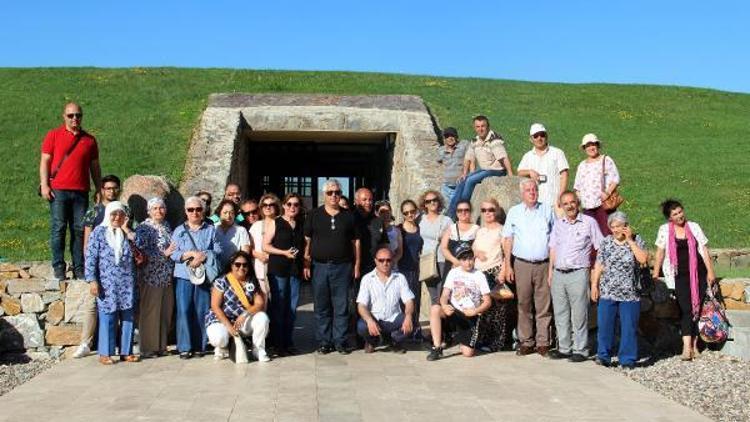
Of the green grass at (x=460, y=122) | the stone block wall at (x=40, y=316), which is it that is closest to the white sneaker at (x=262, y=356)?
the stone block wall at (x=40, y=316)

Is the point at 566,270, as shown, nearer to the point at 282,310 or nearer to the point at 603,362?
the point at 603,362

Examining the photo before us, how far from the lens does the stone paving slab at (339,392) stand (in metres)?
5.51

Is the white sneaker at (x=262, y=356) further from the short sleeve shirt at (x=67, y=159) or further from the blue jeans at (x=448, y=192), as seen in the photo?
the blue jeans at (x=448, y=192)

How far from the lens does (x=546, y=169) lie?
29.7ft

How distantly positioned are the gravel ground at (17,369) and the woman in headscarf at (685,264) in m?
6.22

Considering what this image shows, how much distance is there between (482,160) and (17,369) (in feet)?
19.0

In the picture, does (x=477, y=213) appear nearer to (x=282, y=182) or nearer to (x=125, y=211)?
(x=125, y=211)

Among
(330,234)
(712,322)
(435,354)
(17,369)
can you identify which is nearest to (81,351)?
(17,369)

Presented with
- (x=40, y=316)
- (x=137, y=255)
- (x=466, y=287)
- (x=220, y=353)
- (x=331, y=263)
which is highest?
(x=137, y=255)

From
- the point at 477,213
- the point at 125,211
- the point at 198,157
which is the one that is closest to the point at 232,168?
the point at 198,157

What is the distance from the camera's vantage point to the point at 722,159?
1931 cm

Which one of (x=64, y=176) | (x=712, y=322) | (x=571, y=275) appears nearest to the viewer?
(x=571, y=275)

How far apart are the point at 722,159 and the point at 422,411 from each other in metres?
16.1

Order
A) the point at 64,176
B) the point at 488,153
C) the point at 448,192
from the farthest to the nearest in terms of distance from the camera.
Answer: the point at 448,192 < the point at 488,153 < the point at 64,176
